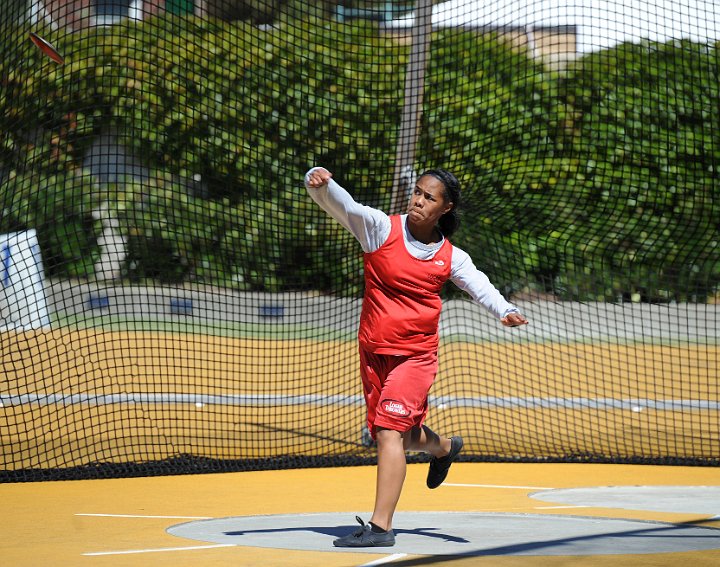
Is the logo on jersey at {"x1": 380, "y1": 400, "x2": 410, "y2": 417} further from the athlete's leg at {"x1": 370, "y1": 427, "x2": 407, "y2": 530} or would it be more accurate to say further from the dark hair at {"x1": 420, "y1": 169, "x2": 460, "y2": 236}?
the dark hair at {"x1": 420, "y1": 169, "x2": 460, "y2": 236}

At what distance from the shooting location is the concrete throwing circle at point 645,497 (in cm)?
707

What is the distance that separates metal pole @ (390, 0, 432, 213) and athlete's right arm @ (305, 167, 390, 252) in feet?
14.0

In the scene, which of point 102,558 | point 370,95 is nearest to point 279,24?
point 370,95

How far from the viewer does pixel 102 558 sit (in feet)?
16.7

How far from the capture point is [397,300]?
5.54m

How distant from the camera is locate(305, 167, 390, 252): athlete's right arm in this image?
513 cm

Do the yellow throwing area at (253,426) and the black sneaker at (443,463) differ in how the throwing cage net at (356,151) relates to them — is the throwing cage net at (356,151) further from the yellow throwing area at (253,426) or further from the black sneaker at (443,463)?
the black sneaker at (443,463)

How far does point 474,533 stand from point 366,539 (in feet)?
2.45

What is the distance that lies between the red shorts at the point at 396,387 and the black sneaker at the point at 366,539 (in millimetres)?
470

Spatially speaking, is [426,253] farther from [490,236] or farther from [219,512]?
[490,236]

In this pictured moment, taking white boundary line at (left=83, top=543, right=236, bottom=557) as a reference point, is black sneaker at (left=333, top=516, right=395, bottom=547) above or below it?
above

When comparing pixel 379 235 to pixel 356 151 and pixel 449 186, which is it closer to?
pixel 449 186

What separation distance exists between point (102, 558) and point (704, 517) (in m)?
3.41

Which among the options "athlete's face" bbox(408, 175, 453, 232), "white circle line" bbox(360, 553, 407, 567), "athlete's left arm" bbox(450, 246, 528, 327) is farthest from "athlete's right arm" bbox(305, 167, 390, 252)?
"white circle line" bbox(360, 553, 407, 567)
